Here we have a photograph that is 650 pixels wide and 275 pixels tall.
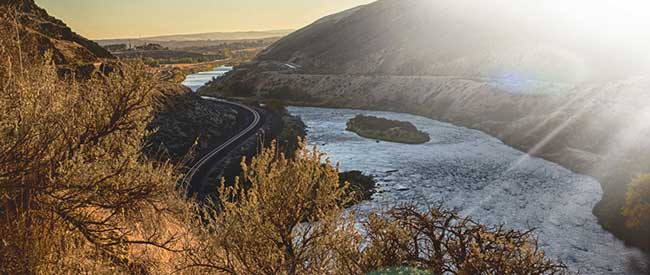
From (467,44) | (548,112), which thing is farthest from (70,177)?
(467,44)

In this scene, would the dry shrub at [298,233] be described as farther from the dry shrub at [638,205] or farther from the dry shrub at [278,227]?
the dry shrub at [638,205]

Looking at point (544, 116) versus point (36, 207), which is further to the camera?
point (544, 116)

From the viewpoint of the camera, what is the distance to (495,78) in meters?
83.7

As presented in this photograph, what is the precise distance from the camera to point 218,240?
9555 millimetres

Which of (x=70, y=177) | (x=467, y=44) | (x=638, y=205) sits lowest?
(x=638, y=205)

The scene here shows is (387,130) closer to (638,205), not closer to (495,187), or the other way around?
(495,187)

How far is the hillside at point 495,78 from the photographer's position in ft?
133

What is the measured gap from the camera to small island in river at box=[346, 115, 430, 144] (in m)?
48.2

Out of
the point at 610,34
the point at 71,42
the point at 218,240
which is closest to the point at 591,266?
the point at 218,240

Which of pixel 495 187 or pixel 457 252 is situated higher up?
pixel 457 252

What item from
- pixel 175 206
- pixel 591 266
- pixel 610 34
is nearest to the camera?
pixel 175 206

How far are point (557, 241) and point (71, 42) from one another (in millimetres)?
53443

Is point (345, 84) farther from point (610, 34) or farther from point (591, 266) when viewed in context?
point (591, 266)

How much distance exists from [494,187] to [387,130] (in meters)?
23.0
